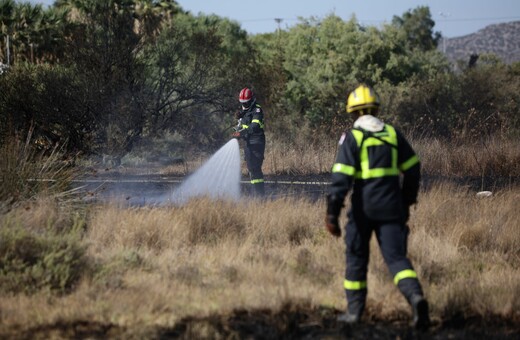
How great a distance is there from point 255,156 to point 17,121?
22.7 feet

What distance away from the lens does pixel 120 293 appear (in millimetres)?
6246

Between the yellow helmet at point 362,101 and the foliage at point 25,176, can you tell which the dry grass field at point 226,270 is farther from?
the yellow helmet at point 362,101

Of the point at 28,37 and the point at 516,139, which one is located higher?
the point at 28,37

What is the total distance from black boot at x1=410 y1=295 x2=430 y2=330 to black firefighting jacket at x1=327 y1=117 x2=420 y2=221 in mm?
639

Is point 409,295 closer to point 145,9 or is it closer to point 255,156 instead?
point 255,156

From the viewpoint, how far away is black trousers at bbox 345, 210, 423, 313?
5.86 m

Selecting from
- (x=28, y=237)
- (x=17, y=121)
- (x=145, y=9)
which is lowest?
(x=28, y=237)

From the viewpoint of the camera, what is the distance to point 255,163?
43.1 ft

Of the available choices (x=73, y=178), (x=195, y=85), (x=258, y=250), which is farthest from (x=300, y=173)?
(x=258, y=250)

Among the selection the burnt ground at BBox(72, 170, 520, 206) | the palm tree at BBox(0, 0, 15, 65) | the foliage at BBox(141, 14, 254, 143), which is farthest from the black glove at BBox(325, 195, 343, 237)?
the palm tree at BBox(0, 0, 15, 65)

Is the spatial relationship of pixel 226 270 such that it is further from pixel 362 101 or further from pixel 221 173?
pixel 221 173

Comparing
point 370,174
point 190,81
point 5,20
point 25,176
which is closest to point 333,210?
point 370,174

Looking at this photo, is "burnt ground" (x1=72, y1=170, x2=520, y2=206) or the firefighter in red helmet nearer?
the firefighter in red helmet

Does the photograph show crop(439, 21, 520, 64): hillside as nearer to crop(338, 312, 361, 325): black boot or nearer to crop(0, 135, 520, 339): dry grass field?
crop(0, 135, 520, 339): dry grass field
